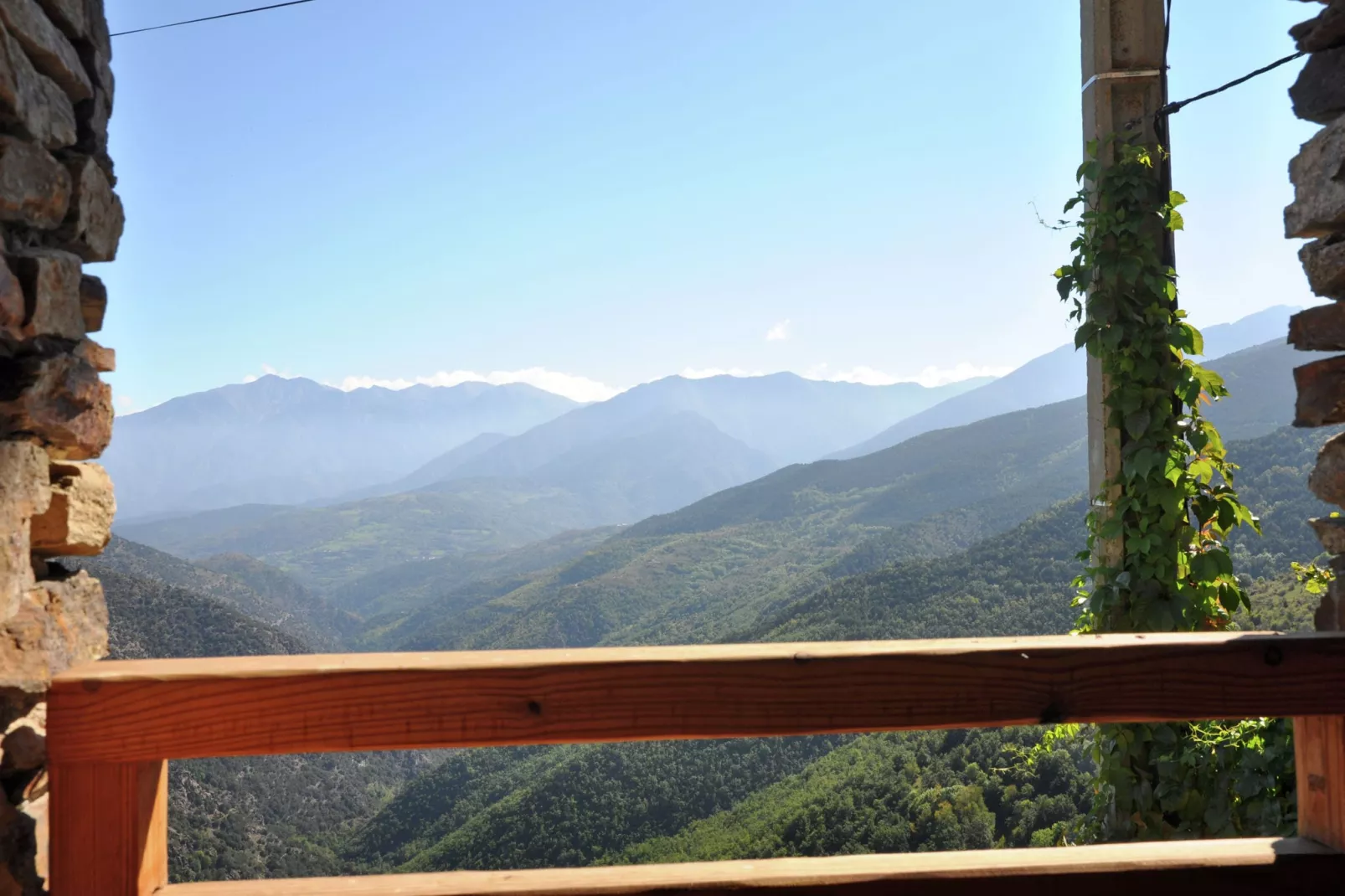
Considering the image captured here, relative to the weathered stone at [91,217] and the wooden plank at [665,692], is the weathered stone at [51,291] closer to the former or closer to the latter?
the weathered stone at [91,217]

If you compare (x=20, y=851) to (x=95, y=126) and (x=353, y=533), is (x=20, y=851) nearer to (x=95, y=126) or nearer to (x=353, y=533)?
(x=95, y=126)

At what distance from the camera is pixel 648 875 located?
1.05 meters

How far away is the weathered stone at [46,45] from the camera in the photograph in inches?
45.7

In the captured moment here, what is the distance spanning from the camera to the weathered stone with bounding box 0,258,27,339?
113 centimetres

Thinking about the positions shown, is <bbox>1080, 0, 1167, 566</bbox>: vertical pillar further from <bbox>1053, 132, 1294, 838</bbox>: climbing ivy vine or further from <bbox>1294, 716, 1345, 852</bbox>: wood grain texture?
<bbox>1294, 716, 1345, 852</bbox>: wood grain texture

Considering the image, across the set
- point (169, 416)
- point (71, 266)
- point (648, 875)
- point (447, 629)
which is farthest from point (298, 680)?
point (169, 416)

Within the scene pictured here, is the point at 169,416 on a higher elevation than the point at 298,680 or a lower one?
higher

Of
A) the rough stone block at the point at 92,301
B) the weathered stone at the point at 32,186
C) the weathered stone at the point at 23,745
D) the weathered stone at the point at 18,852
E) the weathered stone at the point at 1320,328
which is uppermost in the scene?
the weathered stone at the point at 32,186

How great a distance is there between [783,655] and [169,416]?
552ft

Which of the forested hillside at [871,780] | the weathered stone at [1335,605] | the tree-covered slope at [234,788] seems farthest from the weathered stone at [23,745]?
the forested hillside at [871,780]

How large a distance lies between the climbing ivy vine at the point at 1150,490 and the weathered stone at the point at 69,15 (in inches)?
103

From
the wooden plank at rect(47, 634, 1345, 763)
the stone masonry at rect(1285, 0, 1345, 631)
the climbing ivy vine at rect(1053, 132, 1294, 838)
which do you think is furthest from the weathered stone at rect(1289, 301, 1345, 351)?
the climbing ivy vine at rect(1053, 132, 1294, 838)

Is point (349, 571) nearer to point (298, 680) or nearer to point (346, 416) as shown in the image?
point (298, 680)

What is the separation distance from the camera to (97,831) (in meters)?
0.97
